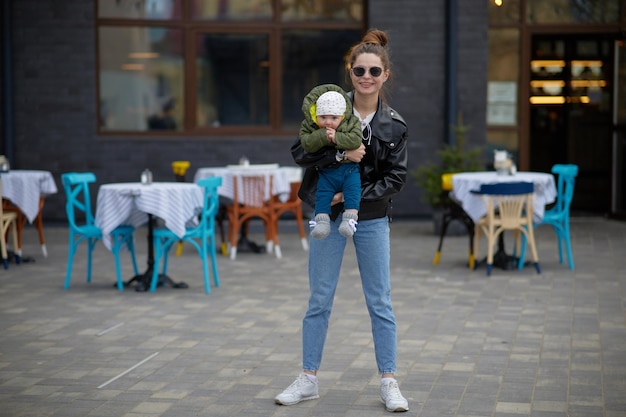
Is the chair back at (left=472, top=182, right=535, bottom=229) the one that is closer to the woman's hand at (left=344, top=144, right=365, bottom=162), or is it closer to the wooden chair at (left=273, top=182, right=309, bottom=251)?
the wooden chair at (left=273, top=182, right=309, bottom=251)

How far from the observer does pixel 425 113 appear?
45.4ft

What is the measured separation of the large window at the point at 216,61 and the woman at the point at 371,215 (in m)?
9.04

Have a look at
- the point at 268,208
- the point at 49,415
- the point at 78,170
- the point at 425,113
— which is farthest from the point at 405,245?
the point at 49,415

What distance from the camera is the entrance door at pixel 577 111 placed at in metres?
14.6

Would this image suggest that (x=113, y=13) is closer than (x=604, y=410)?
No

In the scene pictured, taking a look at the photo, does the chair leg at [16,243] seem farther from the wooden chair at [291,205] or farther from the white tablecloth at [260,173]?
the wooden chair at [291,205]

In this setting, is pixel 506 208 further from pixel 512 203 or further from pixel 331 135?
pixel 331 135

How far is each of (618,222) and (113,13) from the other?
7.40 m

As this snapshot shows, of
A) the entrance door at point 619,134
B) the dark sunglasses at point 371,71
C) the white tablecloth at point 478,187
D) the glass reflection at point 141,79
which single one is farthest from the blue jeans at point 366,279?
the entrance door at point 619,134

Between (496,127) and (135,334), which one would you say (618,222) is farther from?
(135,334)

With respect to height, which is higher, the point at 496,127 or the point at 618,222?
the point at 496,127

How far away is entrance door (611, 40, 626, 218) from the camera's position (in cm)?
1409

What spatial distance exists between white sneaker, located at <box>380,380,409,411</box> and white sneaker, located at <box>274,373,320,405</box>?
1.19ft

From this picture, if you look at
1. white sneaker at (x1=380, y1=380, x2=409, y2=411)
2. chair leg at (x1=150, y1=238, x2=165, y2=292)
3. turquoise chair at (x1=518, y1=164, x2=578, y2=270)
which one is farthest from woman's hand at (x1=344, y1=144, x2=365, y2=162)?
turquoise chair at (x1=518, y1=164, x2=578, y2=270)
